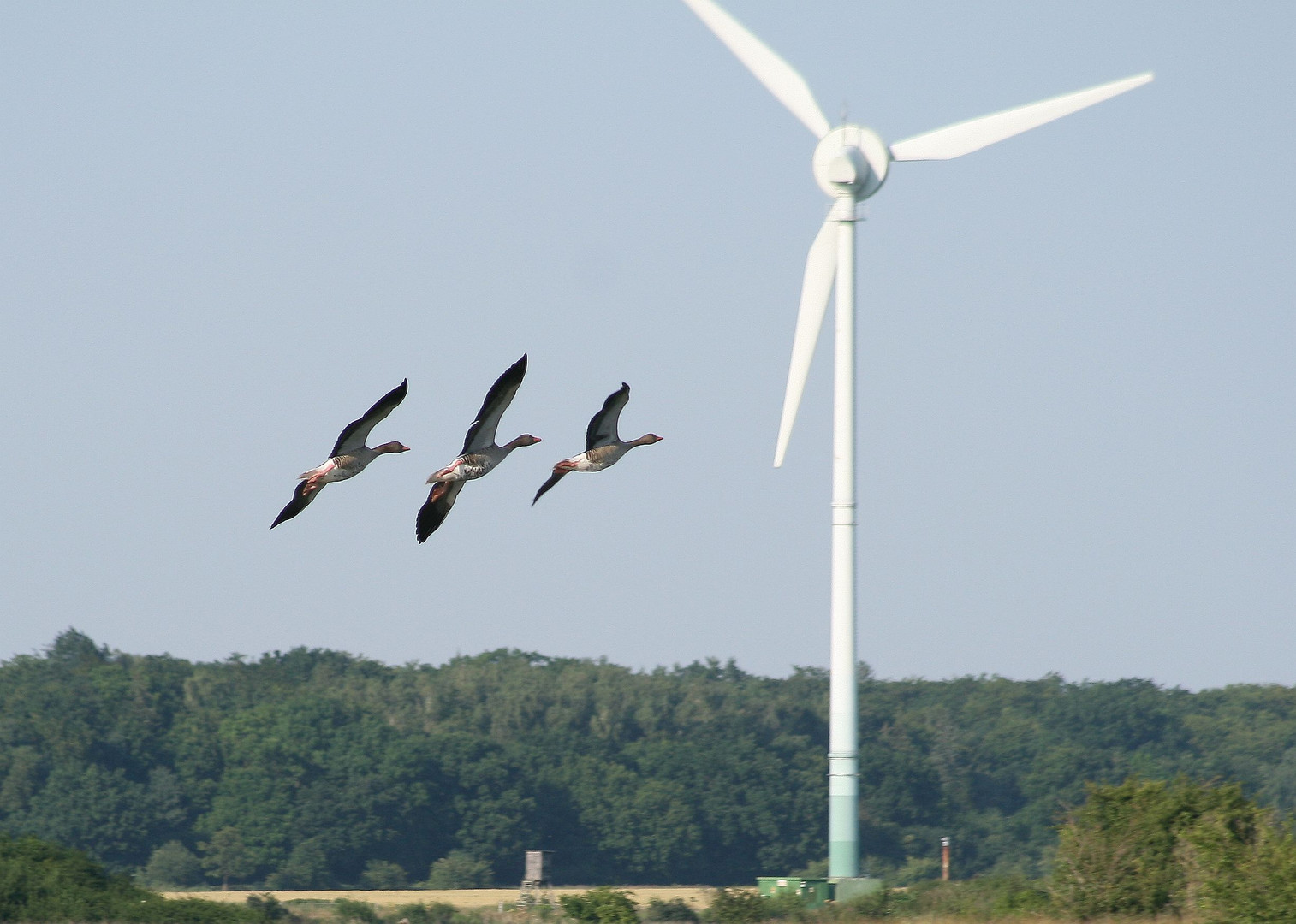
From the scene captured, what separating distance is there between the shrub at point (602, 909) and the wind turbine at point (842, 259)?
39.7 feet

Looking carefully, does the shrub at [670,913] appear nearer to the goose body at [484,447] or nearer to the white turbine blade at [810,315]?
the white turbine blade at [810,315]

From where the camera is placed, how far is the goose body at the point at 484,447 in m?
25.1

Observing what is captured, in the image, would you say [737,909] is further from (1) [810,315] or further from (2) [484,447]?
(2) [484,447]

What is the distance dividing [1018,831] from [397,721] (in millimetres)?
54449

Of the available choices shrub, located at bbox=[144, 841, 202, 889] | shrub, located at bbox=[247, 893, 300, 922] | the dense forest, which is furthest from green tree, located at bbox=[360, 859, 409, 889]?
shrub, located at bbox=[247, 893, 300, 922]

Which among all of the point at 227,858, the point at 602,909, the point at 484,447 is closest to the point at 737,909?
the point at 602,909

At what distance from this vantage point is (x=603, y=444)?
2577cm

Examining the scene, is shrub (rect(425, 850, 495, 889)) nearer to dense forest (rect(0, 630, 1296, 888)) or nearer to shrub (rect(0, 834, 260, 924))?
dense forest (rect(0, 630, 1296, 888))

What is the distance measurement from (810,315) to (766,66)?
10.7 metres

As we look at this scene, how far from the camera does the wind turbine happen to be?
73000 millimetres

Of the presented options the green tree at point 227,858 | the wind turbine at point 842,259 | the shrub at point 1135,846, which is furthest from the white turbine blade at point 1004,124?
the green tree at point 227,858

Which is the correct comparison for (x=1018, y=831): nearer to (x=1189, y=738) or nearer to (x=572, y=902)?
(x=1189, y=738)

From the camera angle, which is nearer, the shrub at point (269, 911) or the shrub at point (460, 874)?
the shrub at point (269, 911)

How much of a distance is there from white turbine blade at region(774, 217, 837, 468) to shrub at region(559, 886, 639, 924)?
1653 cm
